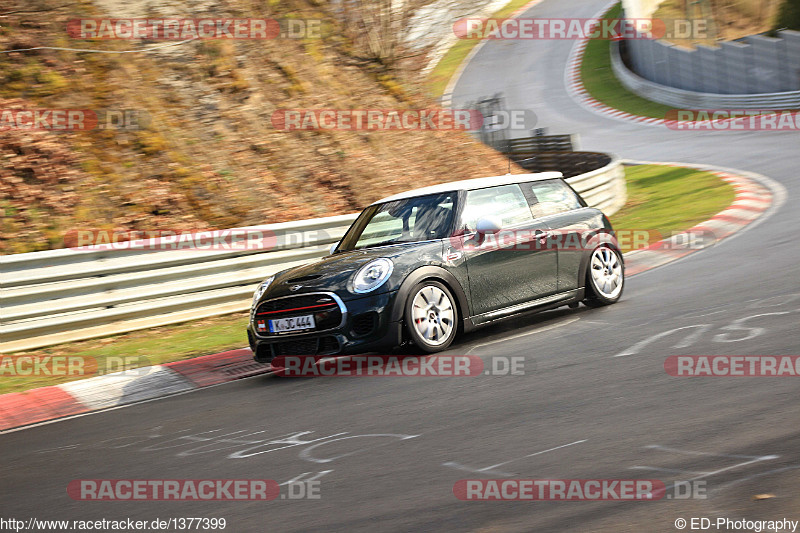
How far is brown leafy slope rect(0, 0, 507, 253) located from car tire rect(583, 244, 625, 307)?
6.02 meters

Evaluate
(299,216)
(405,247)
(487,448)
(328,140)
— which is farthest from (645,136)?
(487,448)

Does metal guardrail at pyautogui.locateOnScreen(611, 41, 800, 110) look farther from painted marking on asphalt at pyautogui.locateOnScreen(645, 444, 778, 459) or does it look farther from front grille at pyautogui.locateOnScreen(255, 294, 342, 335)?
painted marking on asphalt at pyautogui.locateOnScreen(645, 444, 778, 459)

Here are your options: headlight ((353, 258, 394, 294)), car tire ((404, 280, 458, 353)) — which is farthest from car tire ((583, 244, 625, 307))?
headlight ((353, 258, 394, 294))

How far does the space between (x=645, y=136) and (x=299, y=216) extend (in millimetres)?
19611

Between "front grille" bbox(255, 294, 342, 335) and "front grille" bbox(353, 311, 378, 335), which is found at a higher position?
"front grille" bbox(255, 294, 342, 335)

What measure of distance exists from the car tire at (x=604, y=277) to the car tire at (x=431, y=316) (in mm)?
1837

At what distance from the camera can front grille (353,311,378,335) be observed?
23.4 feet

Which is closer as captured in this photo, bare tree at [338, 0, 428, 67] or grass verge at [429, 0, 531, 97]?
bare tree at [338, 0, 428, 67]

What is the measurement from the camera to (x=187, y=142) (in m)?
14.0

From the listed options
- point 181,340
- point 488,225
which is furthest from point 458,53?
point 488,225

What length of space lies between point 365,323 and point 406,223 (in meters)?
1.32

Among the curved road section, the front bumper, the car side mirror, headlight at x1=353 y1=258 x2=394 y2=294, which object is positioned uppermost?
the car side mirror

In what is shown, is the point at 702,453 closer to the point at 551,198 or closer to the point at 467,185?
the point at 467,185

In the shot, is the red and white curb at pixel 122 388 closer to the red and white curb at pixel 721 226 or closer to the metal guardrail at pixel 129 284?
the metal guardrail at pixel 129 284
